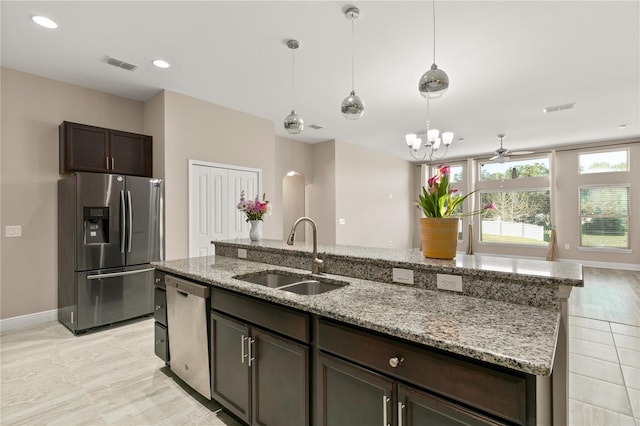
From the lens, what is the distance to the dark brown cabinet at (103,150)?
3.55 m

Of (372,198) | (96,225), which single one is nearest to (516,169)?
(372,198)

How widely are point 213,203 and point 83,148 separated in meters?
1.64

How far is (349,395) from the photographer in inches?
51.9

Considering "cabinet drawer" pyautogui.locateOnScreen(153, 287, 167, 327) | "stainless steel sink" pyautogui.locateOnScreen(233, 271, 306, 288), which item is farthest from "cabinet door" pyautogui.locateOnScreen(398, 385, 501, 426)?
"cabinet drawer" pyautogui.locateOnScreen(153, 287, 167, 327)

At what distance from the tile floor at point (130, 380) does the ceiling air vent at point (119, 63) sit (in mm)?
2974

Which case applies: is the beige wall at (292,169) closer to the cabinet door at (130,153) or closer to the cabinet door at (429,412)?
the cabinet door at (130,153)

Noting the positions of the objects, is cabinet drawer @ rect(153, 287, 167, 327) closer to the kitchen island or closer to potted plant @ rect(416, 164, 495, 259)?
the kitchen island

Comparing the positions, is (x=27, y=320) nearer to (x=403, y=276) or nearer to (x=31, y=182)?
(x=31, y=182)

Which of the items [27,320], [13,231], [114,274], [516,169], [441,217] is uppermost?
[516,169]

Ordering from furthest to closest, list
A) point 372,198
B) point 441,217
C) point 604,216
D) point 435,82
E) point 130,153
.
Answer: point 372,198 → point 604,216 → point 130,153 → point 435,82 → point 441,217

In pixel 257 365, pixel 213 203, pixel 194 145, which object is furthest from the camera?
pixel 213 203

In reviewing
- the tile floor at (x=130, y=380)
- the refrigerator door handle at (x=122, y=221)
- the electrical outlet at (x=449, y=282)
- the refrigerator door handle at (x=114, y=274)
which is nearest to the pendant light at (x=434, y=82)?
the electrical outlet at (x=449, y=282)

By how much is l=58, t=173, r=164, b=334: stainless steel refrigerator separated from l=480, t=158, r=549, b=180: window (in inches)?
333

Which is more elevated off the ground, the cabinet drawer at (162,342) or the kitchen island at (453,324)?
the kitchen island at (453,324)
